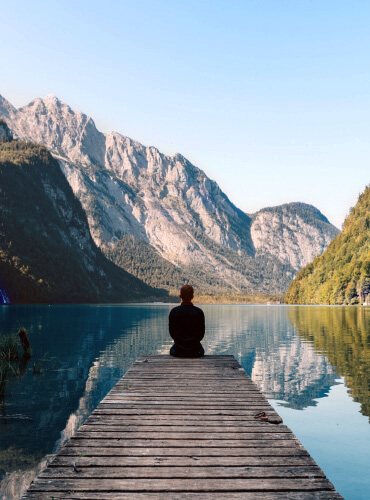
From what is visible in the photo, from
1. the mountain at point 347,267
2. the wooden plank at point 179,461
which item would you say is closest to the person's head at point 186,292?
the wooden plank at point 179,461

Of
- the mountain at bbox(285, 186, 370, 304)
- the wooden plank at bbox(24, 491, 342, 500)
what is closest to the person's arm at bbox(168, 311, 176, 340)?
the wooden plank at bbox(24, 491, 342, 500)

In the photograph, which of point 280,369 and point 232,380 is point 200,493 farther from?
point 280,369

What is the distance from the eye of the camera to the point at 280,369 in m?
28.5

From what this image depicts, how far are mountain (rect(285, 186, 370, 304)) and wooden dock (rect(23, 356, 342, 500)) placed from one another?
5643 inches

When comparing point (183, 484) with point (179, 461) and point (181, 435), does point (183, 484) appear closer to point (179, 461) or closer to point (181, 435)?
point (179, 461)

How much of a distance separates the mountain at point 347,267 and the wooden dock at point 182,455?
143 metres

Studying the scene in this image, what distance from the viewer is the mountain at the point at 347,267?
146125mm

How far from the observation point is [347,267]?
161 meters

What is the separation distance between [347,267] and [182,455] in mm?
167026

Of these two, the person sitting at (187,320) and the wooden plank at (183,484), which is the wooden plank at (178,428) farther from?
the person sitting at (187,320)

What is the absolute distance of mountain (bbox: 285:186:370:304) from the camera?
146 m

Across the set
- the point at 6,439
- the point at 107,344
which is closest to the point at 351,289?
the point at 107,344

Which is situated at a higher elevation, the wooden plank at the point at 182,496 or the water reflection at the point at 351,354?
the wooden plank at the point at 182,496

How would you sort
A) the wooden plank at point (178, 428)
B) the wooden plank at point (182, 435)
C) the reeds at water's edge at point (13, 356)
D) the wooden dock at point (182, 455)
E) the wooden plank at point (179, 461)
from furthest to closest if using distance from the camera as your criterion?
the reeds at water's edge at point (13, 356) → the wooden plank at point (178, 428) → the wooden plank at point (182, 435) → the wooden plank at point (179, 461) → the wooden dock at point (182, 455)
